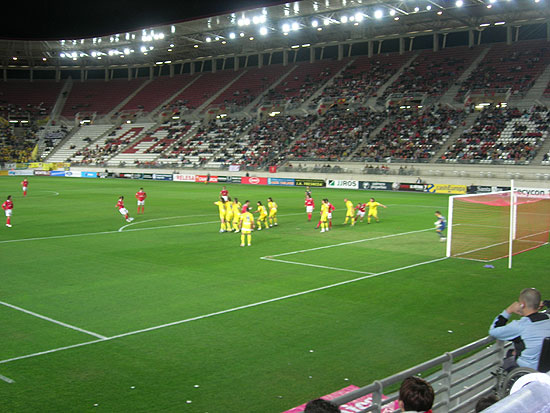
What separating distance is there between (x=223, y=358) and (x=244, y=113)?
6994cm

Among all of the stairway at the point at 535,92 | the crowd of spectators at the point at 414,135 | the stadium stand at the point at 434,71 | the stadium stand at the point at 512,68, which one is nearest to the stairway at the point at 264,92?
the stadium stand at the point at 434,71

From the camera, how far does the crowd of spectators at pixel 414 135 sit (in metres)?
56.5

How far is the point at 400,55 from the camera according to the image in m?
73.3

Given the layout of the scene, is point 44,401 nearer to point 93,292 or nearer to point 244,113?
point 93,292

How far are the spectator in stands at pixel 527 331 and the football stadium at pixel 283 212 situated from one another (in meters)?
0.03

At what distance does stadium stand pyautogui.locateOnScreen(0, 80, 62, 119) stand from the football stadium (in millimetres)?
427

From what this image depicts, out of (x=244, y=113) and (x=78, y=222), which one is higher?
(x=244, y=113)

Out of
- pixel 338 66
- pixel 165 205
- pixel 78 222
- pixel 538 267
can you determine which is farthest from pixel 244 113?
pixel 538 267

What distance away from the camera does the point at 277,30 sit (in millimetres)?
64312

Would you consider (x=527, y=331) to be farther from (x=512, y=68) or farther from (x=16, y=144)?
(x=16, y=144)

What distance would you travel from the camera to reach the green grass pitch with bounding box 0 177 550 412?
8.59 meters

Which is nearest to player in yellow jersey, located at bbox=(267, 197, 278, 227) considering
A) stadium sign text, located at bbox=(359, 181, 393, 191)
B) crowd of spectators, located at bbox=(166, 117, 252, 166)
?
stadium sign text, located at bbox=(359, 181, 393, 191)

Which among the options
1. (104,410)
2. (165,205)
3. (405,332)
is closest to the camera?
(104,410)

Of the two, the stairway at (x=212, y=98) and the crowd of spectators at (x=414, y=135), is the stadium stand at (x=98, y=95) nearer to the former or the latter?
the stairway at (x=212, y=98)
